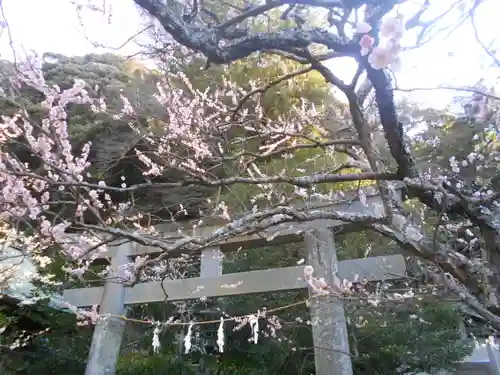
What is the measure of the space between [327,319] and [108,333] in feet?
7.72

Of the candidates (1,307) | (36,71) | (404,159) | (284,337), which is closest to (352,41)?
(404,159)

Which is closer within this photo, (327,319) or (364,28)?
(364,28)

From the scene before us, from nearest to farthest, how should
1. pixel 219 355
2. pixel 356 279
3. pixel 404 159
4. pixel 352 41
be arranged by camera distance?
pixel 352 41
pixel 404 159
pixel 356 279
pixel 219 355

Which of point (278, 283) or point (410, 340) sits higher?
point (278, 283)

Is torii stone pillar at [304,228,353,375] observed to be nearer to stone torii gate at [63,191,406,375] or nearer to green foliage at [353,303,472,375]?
stone torii gate at [63,191,406,375]

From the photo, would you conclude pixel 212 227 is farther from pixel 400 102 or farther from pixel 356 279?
pixel 400 102

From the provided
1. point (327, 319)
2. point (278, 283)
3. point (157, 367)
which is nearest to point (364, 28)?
point (327, 319)

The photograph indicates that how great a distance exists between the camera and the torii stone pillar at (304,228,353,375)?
131 inches

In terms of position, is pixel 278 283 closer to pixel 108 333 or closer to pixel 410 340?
pixel 108 333

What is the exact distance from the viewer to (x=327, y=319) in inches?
136

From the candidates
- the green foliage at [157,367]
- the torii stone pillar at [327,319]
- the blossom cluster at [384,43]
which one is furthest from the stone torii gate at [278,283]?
the blossom cluster at [384,43]

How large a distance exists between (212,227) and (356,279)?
158 centimetres

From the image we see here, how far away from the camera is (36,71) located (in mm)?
3406

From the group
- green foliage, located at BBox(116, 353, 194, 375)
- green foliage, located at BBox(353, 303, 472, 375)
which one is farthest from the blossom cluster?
green foliage, located at BBox(116, 353, 194, 375)
